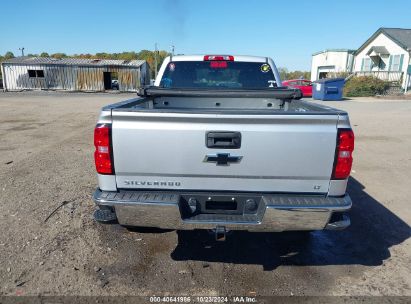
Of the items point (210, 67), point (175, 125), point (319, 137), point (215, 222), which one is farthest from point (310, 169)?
point (210, 67)

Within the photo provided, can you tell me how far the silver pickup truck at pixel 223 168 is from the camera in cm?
267

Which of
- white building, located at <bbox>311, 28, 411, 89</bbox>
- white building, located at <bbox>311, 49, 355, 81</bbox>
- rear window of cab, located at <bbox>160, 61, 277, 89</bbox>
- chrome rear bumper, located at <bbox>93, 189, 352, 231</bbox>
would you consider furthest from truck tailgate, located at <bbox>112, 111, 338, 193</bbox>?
white building, located at <bbox>311, 49, 355, 81</bbox>

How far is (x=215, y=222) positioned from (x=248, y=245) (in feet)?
3.85

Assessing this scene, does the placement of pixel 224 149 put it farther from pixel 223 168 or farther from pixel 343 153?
pixel 343 153

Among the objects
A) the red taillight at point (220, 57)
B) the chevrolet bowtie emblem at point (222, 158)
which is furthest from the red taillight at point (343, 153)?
the red taillight at point (220, 57)

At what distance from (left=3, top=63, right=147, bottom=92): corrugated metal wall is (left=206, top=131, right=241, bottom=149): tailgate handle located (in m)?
33.8

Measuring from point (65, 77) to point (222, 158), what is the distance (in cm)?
3664

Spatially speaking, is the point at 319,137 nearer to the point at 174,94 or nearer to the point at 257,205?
the point at 257,205

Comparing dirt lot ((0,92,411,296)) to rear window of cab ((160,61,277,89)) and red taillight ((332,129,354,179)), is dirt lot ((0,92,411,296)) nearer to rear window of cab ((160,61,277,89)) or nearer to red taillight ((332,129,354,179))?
red taillight ((332,129,354,179))

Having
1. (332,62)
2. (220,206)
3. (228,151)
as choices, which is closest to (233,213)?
(220,206)

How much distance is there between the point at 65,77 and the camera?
34781 millimetres

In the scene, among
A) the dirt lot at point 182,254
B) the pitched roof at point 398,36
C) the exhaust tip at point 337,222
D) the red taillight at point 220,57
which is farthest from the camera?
the pitched roof at point 398,36

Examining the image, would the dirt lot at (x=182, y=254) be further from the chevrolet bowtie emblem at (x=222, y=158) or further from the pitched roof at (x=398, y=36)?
the pitched roof at (x=398, y=36)

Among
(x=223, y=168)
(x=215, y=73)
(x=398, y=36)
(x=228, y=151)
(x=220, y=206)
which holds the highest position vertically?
(x=398, y=36)
